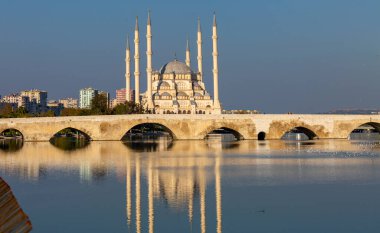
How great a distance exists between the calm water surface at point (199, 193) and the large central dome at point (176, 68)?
54993 millimetres

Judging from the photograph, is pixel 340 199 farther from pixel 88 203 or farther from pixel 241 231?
pixel 88 203

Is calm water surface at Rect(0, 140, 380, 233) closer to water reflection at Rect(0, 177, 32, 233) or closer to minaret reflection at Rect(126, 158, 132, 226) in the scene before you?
minaret reflection at Rect(126, 158, 132, 226)

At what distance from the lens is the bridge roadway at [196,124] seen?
40.9 m

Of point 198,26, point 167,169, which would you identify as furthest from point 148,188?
point 198,26

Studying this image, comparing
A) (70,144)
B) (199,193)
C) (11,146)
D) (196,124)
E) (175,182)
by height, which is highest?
(196,124)

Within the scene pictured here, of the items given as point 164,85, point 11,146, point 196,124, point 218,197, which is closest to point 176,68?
point 164,85

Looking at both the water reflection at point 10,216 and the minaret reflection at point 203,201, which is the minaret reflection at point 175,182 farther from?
the water reflection at point 10,216

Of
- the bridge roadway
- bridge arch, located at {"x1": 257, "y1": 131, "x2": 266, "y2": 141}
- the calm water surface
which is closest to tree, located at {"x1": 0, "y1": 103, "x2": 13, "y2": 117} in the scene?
the bridge roadway

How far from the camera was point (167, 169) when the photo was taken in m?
22.5

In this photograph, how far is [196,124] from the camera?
4272cm

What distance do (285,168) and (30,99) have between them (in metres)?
126

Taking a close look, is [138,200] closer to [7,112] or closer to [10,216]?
[10,216]

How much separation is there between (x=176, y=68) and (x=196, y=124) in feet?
131

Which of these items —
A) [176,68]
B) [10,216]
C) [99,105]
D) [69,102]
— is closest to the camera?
[10,216]
